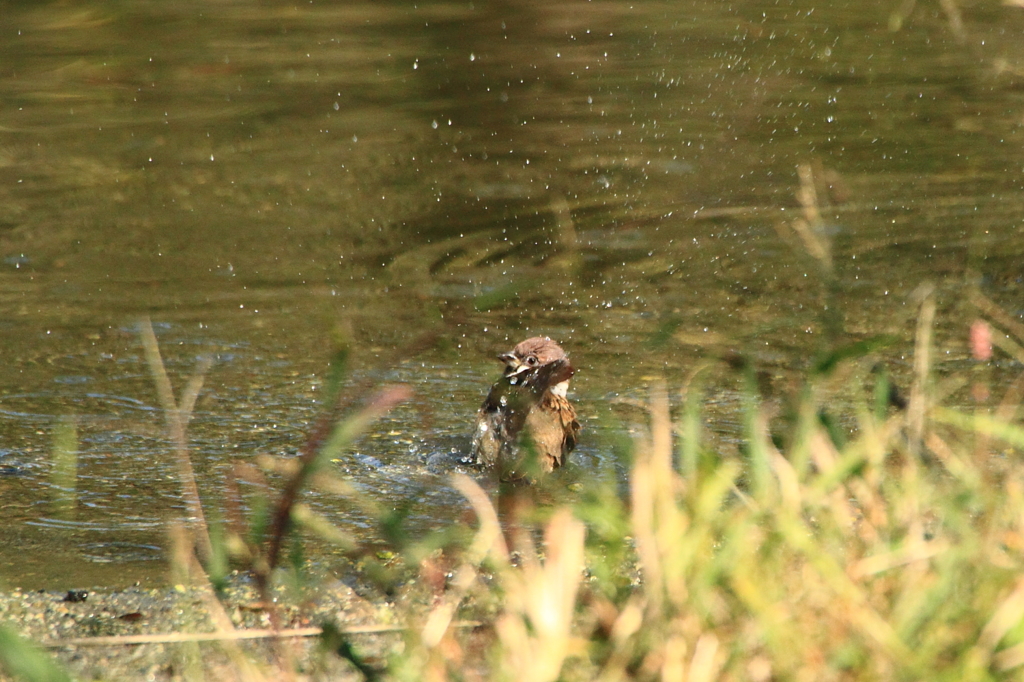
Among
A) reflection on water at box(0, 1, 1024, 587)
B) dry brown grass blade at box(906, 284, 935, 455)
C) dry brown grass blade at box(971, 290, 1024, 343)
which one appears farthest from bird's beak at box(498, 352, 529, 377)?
dry brown grass blade at box(906, 284, 935, 455)

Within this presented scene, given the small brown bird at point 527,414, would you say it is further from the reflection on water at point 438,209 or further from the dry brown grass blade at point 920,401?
the dry brown grass blade at point 920,401

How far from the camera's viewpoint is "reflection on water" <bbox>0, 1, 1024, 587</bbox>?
526cm

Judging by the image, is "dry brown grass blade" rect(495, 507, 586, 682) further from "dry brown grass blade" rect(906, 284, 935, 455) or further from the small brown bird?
the small brown bird

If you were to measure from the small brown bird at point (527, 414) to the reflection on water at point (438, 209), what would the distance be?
19 cm

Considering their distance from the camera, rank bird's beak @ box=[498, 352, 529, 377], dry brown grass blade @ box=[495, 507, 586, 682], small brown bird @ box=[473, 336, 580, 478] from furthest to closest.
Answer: bird's beak @ box=[498, 352, 529, 377], small brown bird @ box=[473, 336, 580, 478], dry brown grass blade @ box=[495, 507, 586, 682]

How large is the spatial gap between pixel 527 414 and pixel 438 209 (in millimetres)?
3683

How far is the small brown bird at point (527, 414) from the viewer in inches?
189

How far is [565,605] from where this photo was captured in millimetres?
2197

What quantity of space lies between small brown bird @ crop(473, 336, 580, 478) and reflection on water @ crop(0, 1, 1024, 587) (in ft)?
0.63

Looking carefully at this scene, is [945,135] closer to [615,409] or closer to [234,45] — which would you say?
[615,409]

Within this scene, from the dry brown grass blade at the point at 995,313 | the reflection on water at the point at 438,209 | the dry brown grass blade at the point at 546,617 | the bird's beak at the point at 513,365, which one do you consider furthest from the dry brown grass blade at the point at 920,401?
the bird's beak at the point at 513,365

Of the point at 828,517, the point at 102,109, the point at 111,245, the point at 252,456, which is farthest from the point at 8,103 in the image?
the point at 828,517

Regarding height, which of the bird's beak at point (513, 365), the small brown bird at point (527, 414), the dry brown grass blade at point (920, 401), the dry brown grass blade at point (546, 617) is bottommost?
the small brown bird at point (527, 414)

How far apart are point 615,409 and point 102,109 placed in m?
7.05
